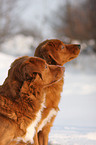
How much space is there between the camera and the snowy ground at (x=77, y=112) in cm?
453

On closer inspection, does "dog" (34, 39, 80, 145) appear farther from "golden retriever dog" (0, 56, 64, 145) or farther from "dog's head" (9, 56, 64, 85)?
"dog's head" (9, 56, 64, 85)

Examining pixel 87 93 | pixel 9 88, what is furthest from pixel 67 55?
pixel 87 93

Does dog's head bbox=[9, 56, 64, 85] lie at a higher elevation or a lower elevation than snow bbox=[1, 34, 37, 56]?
lower

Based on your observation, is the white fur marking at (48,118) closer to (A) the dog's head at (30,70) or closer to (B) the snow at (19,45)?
(A) the dog's head at (30,70)

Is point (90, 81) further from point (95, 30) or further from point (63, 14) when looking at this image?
point (63, 14)

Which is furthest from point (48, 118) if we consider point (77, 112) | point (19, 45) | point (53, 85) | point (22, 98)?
point (19, 45)

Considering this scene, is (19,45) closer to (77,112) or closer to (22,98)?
(77,112)

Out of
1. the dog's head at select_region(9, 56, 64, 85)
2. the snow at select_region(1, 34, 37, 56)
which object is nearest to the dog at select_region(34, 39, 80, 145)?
the dog's head at select_region(9, 56, 64, 85)

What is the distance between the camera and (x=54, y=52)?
3.65 metres

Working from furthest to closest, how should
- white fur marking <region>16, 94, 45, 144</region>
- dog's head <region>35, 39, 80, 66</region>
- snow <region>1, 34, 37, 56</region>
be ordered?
snow <region>1, 34, 37, 56</region> < dog's head <region>35, 39, 80, 66</region> < white fur marking <region>16, 94, 45, 144</region>

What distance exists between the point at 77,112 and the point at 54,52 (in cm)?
419

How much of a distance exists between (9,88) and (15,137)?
22.5 inches

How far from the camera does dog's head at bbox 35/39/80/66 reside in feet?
11.7

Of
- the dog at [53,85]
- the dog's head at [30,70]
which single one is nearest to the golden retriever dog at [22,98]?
the dog's head at [30,70]
